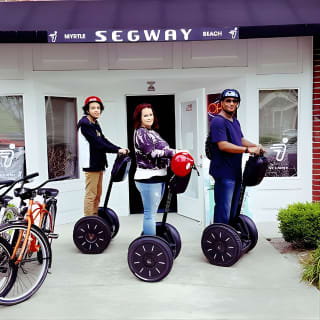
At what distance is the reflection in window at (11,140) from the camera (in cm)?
617

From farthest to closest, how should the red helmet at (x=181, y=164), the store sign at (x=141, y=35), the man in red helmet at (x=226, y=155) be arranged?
1. the store sign at (x=141, y=35)
2. the man in red helmet at (x=226, y=155)
3. the red helmet at (x=181, y=164)

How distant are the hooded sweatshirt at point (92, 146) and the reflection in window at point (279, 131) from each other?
257 cm

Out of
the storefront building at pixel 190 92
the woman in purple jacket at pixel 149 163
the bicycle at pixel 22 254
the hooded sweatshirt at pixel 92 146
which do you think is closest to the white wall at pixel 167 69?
the storefront building at pixel 190 92

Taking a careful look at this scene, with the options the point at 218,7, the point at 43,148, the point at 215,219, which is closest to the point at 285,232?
the point at 215,219

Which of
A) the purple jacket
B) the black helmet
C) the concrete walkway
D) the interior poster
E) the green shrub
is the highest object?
the interior poster

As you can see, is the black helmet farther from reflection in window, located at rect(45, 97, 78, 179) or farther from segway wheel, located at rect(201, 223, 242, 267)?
reflection in window, located at rect(45, 97, 78, 179)

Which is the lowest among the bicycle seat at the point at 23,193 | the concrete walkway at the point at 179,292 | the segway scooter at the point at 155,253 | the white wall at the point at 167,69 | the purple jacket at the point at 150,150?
the concrete walkway at the point at 179,292

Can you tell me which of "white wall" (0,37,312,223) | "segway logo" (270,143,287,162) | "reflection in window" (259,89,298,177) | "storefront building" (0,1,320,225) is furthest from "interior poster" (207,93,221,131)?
"segway logo" (270,143,287,162)

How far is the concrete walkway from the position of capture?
10.6 feet

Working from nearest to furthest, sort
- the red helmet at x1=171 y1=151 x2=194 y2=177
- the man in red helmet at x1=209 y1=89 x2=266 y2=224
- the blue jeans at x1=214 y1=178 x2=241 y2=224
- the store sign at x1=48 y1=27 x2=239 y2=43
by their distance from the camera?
the red helmet at x1=171 y1=151 x2=194 y2=177 < the man in red helmet at x1=209 y1=89 x2=266 y2=224 < the blue jeans at x1=214 y1=178 x2=241 y2=224 < the store sign at x1=48 y1=27 x2=239 y2=43

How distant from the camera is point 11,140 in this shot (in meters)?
6.19

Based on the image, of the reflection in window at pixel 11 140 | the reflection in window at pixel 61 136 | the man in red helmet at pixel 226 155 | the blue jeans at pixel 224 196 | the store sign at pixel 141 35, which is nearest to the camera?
the man in red helmet at pixel 226 155

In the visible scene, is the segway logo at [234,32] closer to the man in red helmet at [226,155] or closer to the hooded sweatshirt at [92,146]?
the man in red helmet at [226,155]

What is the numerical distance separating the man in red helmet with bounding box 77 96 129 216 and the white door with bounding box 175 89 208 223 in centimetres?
157
